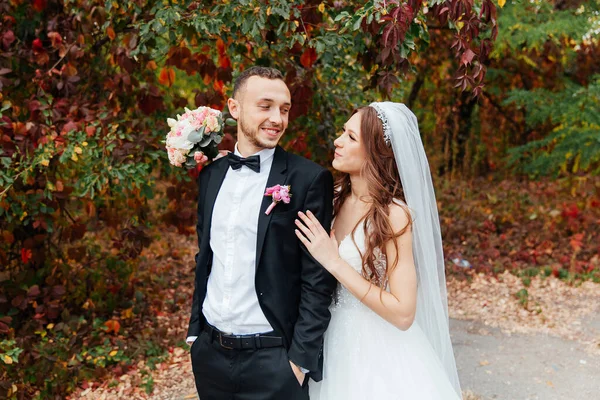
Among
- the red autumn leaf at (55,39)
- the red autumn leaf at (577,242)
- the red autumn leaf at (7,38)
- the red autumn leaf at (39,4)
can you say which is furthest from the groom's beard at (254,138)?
the red autumn leaf at (577,242)

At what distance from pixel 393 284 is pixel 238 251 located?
70 cm

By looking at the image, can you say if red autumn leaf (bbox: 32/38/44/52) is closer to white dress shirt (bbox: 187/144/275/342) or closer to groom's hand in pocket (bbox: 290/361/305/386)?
white dress shirt (bbox: 187/144/275/342)

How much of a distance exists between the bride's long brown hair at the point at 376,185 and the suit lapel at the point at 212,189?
637 millimetres

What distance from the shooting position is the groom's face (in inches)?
97.5

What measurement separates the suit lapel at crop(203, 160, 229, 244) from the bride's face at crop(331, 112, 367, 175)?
0.52m

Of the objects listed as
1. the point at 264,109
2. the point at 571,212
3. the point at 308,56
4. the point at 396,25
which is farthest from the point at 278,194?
the point at 571,212

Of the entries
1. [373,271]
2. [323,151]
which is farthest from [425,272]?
[323,151]

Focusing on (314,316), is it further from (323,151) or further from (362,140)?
(323,151)

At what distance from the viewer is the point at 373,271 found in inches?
107

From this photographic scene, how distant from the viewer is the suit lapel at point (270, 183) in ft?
8.02

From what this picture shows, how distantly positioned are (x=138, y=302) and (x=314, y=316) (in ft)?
11.9

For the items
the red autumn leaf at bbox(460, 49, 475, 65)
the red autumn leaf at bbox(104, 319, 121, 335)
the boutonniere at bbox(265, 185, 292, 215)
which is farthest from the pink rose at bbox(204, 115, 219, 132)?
the red autumn leaf at bbox(104, 319, 121, 335)

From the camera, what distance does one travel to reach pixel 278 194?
2395mm

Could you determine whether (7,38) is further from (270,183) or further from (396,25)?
(396,25)
